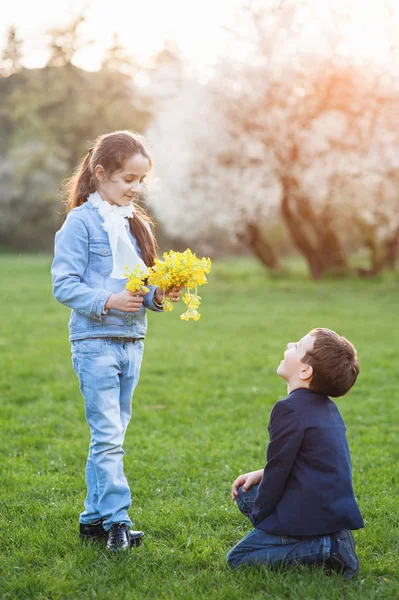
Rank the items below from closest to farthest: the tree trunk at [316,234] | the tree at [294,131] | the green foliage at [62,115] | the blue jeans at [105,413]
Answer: the blue jeans at [105,413] → the tree at [294,131] → the tree trunk at [316,234] → the green foliage at [62,115]

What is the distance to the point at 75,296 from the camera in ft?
10.7

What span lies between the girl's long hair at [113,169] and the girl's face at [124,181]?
0.02 meters

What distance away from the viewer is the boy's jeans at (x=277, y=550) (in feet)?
9.97

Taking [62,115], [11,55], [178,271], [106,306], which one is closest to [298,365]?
[178,271]

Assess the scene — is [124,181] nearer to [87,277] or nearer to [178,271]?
[87,277]

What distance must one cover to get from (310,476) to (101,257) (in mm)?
1443

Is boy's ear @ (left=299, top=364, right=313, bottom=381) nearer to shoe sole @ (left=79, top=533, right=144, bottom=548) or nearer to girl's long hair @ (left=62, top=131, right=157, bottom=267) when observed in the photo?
girl's long hair @ (left=62, top=131, right=157, bottom=267)

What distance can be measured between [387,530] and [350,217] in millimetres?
18254

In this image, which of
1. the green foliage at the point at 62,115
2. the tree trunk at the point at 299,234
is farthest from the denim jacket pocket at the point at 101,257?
the green foliage at the point at 62,115

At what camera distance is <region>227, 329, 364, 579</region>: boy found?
9.83ft

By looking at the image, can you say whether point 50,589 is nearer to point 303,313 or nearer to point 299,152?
point 303,313

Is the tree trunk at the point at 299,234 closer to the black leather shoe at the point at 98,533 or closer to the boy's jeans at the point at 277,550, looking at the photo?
the black leather shoe at the point at 98,533

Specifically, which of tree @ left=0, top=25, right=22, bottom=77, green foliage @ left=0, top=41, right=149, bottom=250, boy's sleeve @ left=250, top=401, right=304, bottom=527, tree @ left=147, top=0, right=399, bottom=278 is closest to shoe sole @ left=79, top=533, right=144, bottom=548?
boy's sleeve @ left=250, top=401, right=304, bottom=527

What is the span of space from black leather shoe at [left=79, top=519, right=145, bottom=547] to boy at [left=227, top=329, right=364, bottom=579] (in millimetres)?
589
